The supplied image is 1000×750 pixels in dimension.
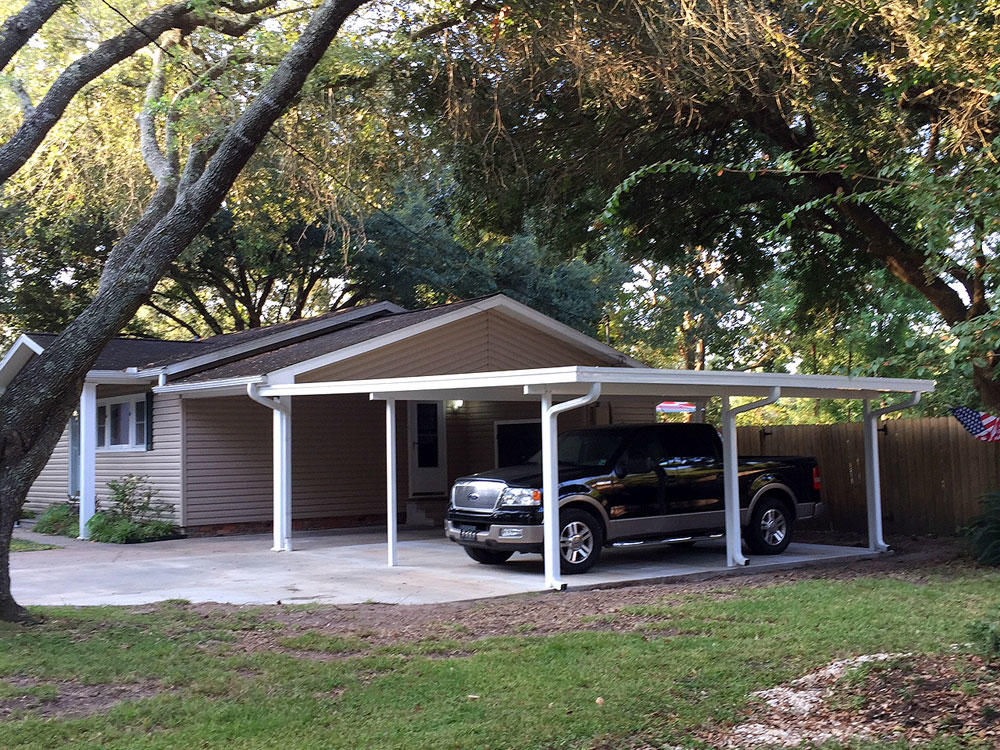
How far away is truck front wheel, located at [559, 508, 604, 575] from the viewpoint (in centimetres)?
1180

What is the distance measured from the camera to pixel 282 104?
9656mm

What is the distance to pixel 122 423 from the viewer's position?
19.5m

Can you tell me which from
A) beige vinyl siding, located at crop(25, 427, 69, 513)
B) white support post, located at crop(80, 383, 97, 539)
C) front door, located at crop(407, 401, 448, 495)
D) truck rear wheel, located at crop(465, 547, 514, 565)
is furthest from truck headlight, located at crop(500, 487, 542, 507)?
beige vinyl siding, located at crop(25, 427, 69, 513)

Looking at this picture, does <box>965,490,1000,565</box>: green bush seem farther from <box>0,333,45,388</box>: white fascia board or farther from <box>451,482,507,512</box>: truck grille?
<box>0,333,45,388</box>: white fascia board

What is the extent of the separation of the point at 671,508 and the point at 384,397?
13.5 feet

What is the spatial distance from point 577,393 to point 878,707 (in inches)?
301

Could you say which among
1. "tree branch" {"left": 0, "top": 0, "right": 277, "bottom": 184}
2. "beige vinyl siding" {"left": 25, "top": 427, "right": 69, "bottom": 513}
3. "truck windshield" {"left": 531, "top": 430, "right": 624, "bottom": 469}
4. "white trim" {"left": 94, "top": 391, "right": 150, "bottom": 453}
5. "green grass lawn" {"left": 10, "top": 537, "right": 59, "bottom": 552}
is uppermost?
"tree branch" {"left": 0, "top": 0, "right": 277, "bottom": 184}

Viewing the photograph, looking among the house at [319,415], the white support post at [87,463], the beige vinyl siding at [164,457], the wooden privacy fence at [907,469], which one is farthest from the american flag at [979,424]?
the white support post at [87,463]

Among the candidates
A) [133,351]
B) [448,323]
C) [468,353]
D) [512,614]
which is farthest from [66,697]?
[133,351]

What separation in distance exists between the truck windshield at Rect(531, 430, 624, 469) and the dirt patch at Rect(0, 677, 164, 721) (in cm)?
706

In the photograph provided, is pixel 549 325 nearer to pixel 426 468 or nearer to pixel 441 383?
pixel 426 468

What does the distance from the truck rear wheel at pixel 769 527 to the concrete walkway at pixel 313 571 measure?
9.2 inches

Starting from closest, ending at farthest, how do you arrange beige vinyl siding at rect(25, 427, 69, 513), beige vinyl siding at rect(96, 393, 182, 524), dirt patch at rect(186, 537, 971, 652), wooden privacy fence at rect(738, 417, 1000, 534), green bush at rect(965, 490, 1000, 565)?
dirt patch at rect(186, 537, 971, 652)
green bush at rect(965, 490, 1000, 565)
wooden privacy fence at rect(738, 417, 1000, 534)
beige vinyl siding at rect(96, 393, 182, 524)
beige vinyl siding at rect(25, 427, 69, 513)

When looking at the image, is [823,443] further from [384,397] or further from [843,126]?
[384,397]
